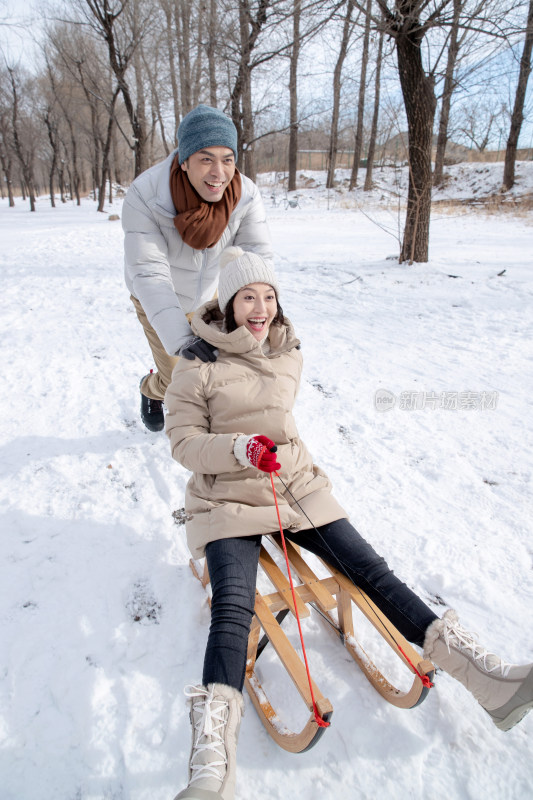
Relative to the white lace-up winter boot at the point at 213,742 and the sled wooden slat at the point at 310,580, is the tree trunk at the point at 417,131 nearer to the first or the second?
the sled wooden slat at the point at 310,580

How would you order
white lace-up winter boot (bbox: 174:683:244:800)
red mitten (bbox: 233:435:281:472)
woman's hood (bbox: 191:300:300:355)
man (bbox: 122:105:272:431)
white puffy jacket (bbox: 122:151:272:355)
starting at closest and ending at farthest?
white lace-up winter boot (bbox: 174:683:244:800) → red mitten (bbox: 233:435:281:472) → woman's hood (bbox: 191:300:300:355) → man (bbox: 122:105:272:431) → white puffy jacket (bbox: 122:151:272:355)

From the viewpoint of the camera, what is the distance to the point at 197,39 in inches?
403

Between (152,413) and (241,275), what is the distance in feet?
4.33

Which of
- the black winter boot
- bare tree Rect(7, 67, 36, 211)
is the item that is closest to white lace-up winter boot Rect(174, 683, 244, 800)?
the black winter boot

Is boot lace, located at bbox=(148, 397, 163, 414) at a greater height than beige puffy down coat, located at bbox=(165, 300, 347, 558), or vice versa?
beige puffy down coat, located at bbox=(165, 300, 347, 558)

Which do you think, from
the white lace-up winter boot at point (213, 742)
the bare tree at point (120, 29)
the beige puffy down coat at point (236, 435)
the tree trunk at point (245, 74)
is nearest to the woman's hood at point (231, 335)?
the beige puffy down coat at point (236, 435)

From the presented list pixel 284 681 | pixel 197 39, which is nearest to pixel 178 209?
pixel 284 681

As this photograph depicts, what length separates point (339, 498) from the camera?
2.45 meters

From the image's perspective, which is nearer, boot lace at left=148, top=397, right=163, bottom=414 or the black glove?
the black glove

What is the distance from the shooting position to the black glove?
188cm

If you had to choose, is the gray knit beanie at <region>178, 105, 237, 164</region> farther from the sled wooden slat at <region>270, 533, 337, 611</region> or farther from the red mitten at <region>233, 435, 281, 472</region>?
the sled wooden slat at <region>270, 533, 337, 611</region>

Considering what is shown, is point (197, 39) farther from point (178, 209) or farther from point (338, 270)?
point (178, 209)

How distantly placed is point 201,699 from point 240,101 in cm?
1050

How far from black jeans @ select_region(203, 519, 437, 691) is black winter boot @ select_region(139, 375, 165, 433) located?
4.72ft
